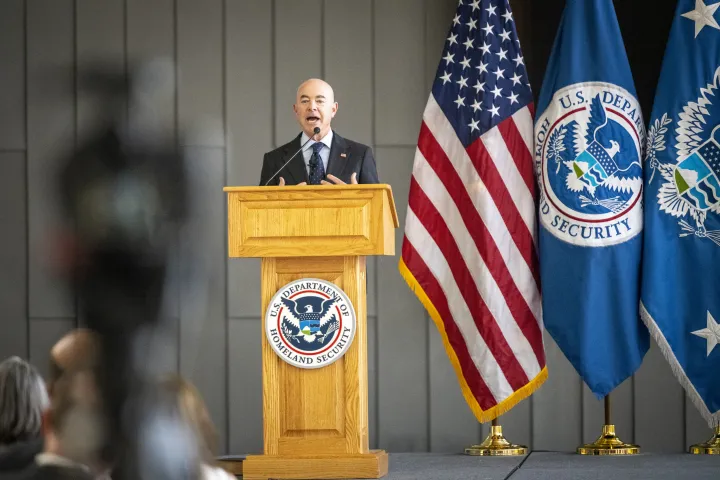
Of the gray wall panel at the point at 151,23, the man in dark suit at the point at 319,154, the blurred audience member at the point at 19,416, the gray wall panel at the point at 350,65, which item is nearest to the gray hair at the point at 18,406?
the blurred audience member at the point at 19,416

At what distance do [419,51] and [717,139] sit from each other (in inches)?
72.5

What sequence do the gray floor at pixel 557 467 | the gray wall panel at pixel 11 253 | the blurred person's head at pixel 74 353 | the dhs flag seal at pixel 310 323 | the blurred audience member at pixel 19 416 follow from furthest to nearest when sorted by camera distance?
the gray wall panel at pixel 11 253
the gray floor at pixel 557 467
the dhs flag seal at pixel 310 323
the blurred audience member at pixel 19 416
the blurred person's head at pixel 74 353

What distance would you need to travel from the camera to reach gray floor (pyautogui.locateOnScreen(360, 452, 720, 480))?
10.8 ft

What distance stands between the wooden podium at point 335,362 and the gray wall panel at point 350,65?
7.11ft

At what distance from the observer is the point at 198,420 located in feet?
1.91

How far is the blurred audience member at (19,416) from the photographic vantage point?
71cm

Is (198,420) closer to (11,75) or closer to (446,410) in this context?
(446,410)

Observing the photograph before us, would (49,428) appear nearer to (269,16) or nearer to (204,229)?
(204,229)

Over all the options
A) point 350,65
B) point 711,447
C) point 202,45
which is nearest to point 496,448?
point 711,447

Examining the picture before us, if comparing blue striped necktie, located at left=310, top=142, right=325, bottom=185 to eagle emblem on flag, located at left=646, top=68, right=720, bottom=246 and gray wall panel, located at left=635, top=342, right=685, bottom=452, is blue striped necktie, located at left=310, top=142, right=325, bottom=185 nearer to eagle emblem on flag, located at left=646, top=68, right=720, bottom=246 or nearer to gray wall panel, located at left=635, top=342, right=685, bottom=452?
eagle emblem on flag, located at left=646, top=68, right=720, bottom=246

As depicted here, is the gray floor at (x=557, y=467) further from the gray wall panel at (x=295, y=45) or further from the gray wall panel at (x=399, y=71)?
the gray wall panel at (x=295, y=45)

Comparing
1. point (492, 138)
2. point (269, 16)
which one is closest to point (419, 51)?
point (269, 16)

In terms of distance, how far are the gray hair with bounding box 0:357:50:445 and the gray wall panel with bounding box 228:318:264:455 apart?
4390mm

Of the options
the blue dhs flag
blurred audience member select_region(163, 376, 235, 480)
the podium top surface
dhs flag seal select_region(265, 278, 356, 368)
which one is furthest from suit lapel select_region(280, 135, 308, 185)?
blurred audience member select_region(163, 376, 235, 480)
